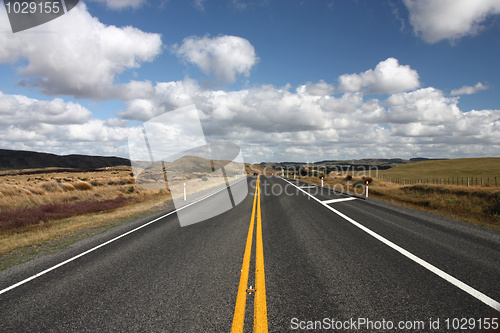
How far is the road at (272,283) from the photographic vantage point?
10.6 ft

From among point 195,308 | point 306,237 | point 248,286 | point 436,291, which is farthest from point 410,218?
point 195,308

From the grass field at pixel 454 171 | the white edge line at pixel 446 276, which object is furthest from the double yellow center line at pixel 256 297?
the grass field at pixel 454 171

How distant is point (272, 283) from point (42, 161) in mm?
174244

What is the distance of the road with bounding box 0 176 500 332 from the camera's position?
10.6ft

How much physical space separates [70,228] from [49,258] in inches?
175

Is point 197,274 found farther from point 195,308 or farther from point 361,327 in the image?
point 361,327

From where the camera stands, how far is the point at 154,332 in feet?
10.0

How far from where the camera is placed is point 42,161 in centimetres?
14012

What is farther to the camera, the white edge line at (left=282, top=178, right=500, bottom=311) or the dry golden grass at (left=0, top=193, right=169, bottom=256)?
the dry golden grass at (left=0, top=193, right=169, bottom=256)

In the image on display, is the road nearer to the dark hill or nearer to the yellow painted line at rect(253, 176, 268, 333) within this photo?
the yellow painted line at rect(253, 176, 268, 333)

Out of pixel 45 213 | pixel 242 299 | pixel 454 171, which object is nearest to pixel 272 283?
pixel 242 299

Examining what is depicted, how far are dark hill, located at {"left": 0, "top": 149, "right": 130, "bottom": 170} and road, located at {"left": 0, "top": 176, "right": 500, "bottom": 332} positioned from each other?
158 metres

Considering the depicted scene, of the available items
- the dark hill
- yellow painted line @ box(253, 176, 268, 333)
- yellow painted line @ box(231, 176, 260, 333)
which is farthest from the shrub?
the dark hill

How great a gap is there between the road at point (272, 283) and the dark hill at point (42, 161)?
158 meters
